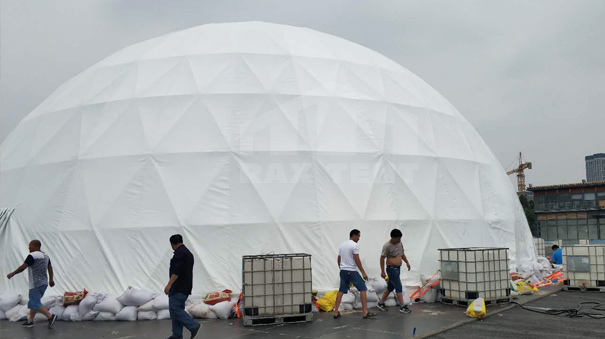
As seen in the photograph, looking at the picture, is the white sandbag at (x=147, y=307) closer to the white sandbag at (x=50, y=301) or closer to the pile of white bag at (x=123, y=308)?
the pile of white bag at (x=123, y=308)

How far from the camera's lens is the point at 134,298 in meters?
10.1

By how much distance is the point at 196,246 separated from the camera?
36.2 feet

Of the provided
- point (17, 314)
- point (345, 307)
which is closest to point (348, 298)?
point (345, 307)

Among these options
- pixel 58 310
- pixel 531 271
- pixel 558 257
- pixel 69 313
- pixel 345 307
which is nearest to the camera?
pixel 69 313

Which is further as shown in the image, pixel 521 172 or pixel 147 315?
pixel 521 172

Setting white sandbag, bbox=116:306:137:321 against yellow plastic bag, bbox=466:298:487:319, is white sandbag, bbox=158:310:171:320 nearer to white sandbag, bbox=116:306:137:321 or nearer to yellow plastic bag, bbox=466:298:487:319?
white sandbag, bbox=116:306:137:321

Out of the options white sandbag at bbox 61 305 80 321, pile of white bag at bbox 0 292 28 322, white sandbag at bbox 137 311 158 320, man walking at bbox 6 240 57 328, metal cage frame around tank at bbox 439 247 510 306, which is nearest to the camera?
man walking at bbox 6 240 57 328

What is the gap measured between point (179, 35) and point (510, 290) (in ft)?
40.5

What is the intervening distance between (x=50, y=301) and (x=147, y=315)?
2.28 m

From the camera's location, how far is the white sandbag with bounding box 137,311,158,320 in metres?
9.93

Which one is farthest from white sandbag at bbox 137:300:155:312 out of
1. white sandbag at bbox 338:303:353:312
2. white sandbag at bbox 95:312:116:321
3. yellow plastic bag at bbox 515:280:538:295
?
yellow plastic bag at bbox 515:280:538:295

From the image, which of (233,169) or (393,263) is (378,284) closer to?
(393,263)

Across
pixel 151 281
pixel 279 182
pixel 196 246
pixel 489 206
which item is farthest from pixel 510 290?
pixel 151 281

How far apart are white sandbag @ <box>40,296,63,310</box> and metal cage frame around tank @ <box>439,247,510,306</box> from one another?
28.7 feet
